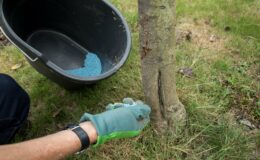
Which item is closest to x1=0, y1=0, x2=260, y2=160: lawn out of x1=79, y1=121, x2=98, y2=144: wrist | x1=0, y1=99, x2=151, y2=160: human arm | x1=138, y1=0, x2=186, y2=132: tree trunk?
x1=138, y1=0, x2=186, y2=132: tree trunk

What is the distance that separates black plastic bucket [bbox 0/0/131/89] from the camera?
2328 millimetres

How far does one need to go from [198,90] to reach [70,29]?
0.99 m

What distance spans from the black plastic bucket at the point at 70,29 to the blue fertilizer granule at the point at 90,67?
0.03 m

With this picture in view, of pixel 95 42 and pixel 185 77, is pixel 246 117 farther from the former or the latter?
pixel 95 42

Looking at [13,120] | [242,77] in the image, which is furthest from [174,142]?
[13,120]

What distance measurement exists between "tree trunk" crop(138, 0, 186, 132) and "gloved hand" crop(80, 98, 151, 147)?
110 mm

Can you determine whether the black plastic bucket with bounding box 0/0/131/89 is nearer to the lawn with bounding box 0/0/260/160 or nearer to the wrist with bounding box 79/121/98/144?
the lawn with bounding box 0/0/260/160

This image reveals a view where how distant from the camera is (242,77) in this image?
7.74ft

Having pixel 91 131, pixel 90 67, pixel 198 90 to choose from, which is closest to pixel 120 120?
pixel 91 131

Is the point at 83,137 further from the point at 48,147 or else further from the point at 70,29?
the point at 70,29

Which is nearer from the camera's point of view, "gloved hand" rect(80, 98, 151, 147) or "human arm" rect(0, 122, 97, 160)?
"human arm" rect(0, 122, 97, 160)

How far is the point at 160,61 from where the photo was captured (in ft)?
6.01

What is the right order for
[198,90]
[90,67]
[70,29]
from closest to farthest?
[198,90] < [90,67] < [70,29]

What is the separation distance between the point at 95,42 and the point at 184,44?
1.95ft
